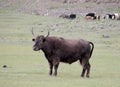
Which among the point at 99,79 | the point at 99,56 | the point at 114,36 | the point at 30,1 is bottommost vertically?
the point at 30,1

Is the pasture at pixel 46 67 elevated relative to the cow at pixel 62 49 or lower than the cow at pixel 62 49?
lower

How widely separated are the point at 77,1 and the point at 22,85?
78244 mm

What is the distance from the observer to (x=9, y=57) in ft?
99.5

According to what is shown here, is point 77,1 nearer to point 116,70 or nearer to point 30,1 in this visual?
point 30,1

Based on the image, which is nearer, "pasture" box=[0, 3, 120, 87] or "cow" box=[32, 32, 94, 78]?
"pasture" box=[0, 3, 120, 87]

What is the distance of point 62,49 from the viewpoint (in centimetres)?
2362

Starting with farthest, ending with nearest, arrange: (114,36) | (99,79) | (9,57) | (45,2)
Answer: (45,2) < (114,36) < (9,57) < (99,79)

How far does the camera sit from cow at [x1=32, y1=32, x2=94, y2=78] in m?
23.4

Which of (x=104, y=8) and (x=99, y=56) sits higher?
(x=99, y=56)

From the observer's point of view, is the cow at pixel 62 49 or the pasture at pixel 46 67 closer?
the pasture at pixel 46 67

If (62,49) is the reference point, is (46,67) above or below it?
below

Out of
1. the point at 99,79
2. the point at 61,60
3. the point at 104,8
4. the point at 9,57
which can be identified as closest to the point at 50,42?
the point at 61,60

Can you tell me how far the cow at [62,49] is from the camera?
23422 mm

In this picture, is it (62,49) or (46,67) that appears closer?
(62,49)
